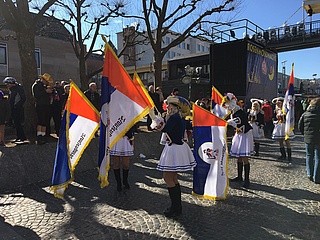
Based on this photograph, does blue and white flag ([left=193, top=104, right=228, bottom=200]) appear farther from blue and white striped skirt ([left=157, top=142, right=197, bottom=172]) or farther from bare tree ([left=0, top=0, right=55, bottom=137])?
bare tree ([left=0, top=0, right=55, bottom=137])

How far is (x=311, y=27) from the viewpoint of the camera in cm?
2470

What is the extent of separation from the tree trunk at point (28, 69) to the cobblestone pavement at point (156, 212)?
3.10 m

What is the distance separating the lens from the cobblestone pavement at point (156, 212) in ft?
13.6

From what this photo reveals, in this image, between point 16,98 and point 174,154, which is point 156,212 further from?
point 16,98

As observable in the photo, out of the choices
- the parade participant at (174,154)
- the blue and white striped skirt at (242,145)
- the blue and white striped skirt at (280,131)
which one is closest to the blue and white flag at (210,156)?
the parade participant at (174,154)

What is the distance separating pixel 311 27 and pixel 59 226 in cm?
2665

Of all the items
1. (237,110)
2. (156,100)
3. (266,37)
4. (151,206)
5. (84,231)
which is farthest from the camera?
(266,37)

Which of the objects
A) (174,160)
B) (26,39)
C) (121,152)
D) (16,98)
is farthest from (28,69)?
(174,160)

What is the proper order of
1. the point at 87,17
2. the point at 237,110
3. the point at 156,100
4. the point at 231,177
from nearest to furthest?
1. the point at 237,110
2. the point at 231,177
3. the point at 156,100
4. the point at 87,17

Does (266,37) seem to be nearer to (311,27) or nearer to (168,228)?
(311,27)

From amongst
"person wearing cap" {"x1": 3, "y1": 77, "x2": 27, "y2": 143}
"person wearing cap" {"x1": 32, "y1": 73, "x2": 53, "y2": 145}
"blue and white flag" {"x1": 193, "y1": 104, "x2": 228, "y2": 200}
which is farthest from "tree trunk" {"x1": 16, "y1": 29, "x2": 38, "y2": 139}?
"blue and white flag" {"x1": 193, "y1": 104, "x2": 228, "y2": 200}

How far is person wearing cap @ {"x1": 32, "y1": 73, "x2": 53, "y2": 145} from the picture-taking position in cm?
779

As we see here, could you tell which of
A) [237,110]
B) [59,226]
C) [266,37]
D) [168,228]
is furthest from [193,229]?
[266,37]

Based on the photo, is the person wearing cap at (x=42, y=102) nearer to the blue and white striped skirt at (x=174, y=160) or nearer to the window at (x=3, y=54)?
the blue and white striped skirt at (x=174, y=160)
